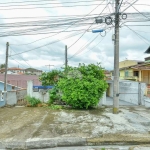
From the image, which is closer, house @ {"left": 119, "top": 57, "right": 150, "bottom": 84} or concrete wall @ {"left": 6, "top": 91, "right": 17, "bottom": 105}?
concrete wall @ {"left": 6, "top": 91, "right": 17, "bottom": 105}

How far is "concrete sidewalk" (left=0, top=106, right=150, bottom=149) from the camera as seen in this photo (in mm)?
4832

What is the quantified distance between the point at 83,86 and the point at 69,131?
142 inches

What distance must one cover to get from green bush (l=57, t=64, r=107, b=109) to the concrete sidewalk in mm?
1290

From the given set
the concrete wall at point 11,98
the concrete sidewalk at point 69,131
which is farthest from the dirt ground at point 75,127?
the concrete wall at point 11,98

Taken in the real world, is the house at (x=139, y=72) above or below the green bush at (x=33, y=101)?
above

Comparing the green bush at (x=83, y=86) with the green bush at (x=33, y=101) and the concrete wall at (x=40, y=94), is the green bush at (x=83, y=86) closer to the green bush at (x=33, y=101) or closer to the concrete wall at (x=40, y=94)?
the concrete wall at (x=40, y=94)

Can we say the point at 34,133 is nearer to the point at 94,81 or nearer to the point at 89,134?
the point at 89,134

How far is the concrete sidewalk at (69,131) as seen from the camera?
483 centimetres

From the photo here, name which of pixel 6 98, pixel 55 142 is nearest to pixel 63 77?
pixel 6 98

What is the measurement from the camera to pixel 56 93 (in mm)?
10141

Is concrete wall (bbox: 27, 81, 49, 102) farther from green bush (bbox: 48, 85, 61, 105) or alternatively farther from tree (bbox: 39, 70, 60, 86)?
tree (bbox: 39, 70, 60, 86)

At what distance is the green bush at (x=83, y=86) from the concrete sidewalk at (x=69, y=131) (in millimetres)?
1290

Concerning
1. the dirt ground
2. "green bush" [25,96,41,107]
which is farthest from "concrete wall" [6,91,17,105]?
the dirt ground

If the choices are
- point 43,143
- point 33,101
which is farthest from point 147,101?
point 43,143
